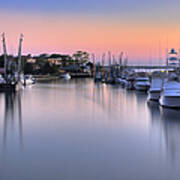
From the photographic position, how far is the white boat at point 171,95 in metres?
20.4

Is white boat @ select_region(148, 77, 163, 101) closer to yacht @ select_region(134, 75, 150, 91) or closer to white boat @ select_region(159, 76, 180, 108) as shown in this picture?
white boat @ select_region(159, 76, 180, 108)

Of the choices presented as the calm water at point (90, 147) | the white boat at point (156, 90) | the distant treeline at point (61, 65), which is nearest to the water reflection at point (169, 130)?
the calm water at point (90, 147)

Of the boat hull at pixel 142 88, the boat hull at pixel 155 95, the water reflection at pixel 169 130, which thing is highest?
the boat hull at pixel 155 95

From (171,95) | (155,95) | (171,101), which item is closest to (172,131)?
(171,95)

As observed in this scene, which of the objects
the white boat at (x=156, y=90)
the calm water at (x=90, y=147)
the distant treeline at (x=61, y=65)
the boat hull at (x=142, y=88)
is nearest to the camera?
the calm water at (x=90, y=147)

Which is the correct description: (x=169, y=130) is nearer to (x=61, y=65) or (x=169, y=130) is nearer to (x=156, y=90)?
(x=156, y=90)

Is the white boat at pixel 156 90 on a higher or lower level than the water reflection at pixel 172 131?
higher

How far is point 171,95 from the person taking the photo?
20438 mm

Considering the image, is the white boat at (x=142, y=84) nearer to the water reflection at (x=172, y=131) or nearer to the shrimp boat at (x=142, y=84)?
the shrimp boat at (x=142, y=84)

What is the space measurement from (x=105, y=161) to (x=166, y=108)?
42.8ft

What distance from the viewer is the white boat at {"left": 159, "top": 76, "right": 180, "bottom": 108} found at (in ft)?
67.0

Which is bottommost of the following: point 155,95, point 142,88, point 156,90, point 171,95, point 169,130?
point 142,88

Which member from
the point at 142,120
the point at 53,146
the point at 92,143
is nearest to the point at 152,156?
the point at 92,143

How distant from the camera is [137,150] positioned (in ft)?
35.8
